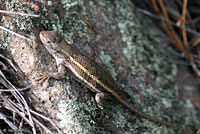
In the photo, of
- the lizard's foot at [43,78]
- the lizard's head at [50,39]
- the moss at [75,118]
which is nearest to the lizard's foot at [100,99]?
the moss at [75,118]

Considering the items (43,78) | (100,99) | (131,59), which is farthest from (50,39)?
(131,59)

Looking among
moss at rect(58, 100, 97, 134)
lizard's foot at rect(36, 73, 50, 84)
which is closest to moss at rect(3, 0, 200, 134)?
moss at rect(58, 100, 97, 134)

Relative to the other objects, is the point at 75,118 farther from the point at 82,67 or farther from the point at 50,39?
the point at 50,39

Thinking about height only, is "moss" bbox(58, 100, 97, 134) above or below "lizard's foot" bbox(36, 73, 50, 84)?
below

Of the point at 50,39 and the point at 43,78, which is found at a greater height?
the point at 50,39

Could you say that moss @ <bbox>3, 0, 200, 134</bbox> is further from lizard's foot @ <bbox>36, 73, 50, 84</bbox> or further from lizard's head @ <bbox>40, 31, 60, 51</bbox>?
lizard's foot @ <bbox>36, 73, 50, 84</bbox>

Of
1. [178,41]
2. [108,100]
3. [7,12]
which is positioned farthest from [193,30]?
[7,12]

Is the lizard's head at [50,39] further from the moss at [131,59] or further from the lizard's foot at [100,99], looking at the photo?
the lizard's foot at [100,99]
